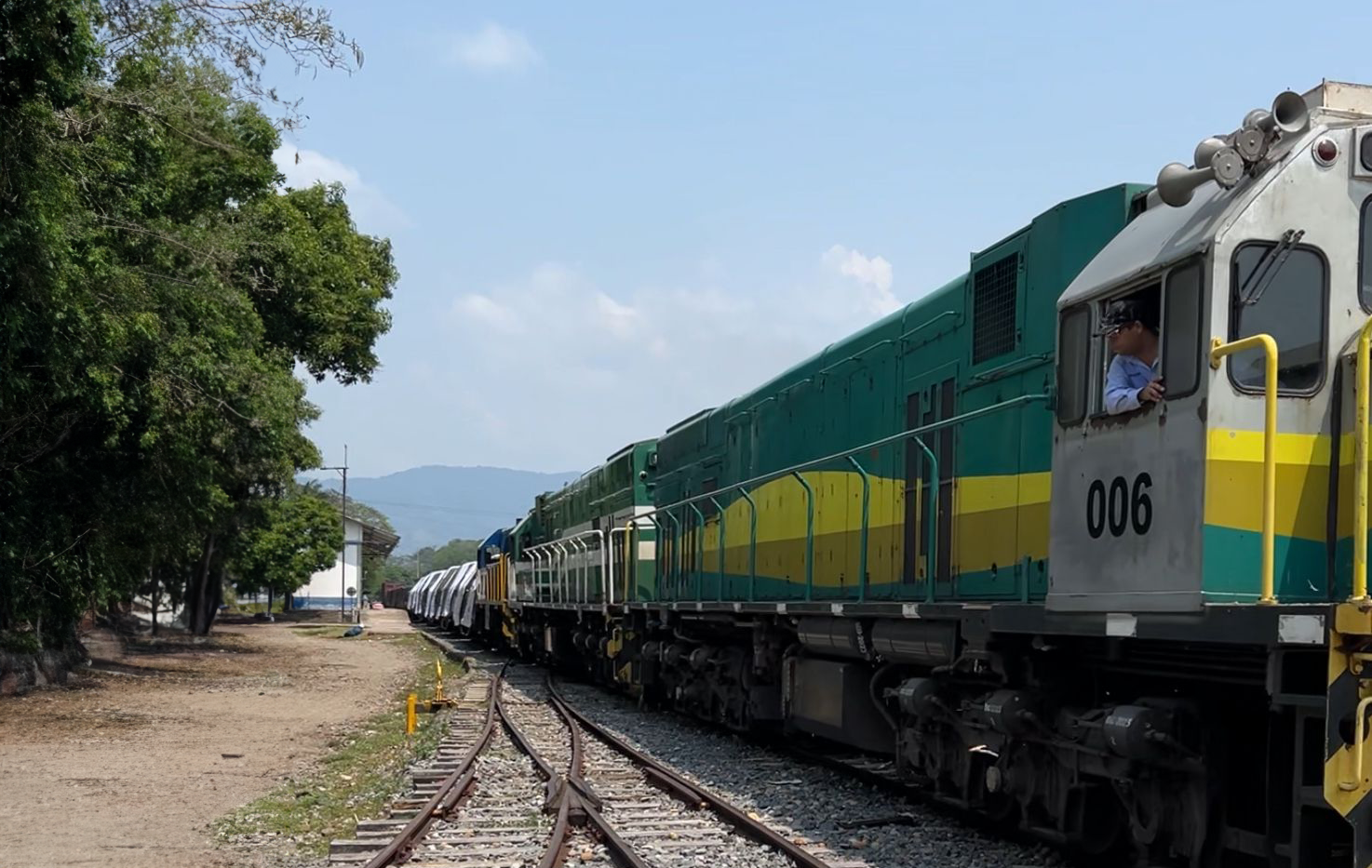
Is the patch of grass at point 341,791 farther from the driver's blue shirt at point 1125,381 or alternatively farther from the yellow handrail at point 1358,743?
the yellow handrail at point 1358,743

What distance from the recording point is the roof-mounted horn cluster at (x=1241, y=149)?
6.21 metres

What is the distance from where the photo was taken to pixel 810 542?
41.2 ft

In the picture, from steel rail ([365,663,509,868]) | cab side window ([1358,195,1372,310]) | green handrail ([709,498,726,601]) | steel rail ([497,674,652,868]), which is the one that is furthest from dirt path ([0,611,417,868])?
cab side window ([1358,195,1372,310])

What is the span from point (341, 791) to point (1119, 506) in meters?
8.19

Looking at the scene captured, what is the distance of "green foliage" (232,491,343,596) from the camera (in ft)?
229

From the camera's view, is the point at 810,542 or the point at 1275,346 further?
the point at 810,542

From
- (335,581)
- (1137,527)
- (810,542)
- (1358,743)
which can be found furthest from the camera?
(335,581)

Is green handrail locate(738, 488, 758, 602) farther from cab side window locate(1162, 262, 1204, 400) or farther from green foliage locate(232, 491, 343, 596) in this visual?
green foliage locate(232, 491, 343, 596)

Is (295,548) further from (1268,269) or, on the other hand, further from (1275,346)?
(1275,346)

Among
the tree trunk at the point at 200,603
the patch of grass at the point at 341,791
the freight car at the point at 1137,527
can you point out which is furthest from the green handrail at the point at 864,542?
the tree trunk at the point at 200,603

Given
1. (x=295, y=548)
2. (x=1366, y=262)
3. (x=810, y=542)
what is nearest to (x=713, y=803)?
(x=810, y=542)

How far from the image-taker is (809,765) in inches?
532

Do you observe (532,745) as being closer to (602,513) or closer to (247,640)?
(602,513)

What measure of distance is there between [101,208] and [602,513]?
10.2 m
